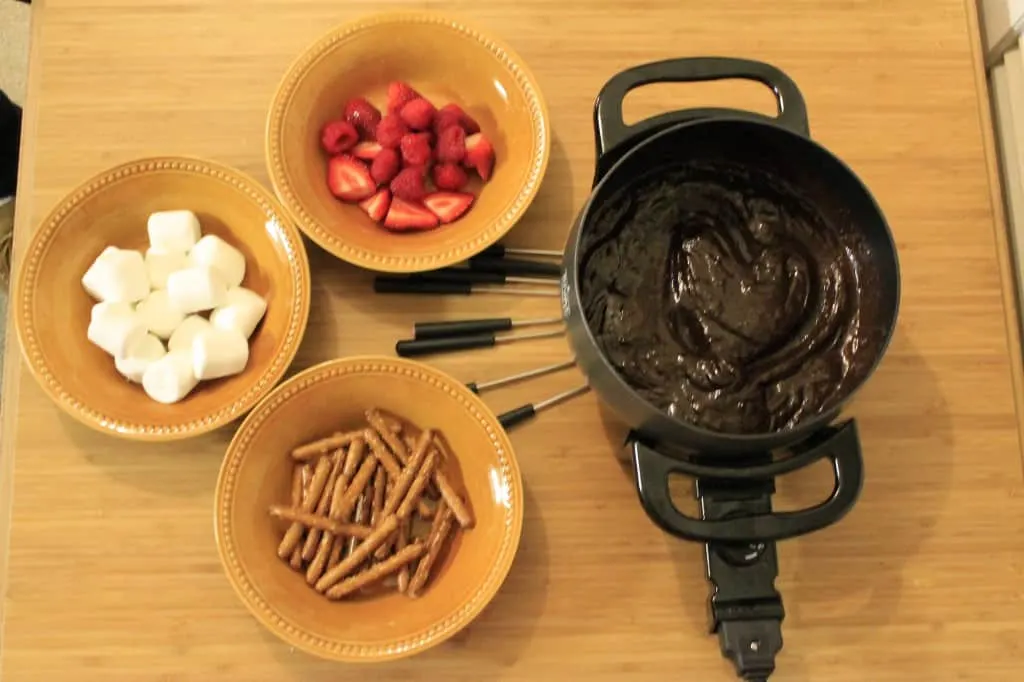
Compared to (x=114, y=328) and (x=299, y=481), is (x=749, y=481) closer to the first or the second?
(x=299, y=481)

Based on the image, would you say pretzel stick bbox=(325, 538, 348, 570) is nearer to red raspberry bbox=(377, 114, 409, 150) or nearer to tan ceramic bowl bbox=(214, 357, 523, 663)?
tan ceramic bowl bbox=(214, 357, 523, 663)

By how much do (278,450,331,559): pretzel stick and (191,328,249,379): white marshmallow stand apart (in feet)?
0.41

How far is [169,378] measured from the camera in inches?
32.4

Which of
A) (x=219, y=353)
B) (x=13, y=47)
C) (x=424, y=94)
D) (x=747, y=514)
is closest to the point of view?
(x=747, y=514)

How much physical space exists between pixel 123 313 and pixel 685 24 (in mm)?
684

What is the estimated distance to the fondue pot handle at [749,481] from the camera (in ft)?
2.28

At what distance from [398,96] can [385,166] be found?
3.1 inches

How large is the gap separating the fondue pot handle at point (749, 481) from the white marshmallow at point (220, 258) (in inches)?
17.4

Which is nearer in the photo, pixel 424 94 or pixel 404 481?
pixel 404 481

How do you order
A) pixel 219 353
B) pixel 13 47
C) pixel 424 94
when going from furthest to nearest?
pixel 13 47
pixel 424 94
pixel 219 353

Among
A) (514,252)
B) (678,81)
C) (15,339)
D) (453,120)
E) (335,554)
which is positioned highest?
(678,81)

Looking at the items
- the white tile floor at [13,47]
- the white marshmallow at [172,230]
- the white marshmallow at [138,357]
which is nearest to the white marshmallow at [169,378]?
the white marshmallow at [138,357]

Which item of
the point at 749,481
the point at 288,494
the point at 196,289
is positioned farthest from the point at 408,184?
the point at 749,481

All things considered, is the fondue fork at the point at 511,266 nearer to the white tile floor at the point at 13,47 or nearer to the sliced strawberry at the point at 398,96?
the sliced strawberry at the point at 398,96
